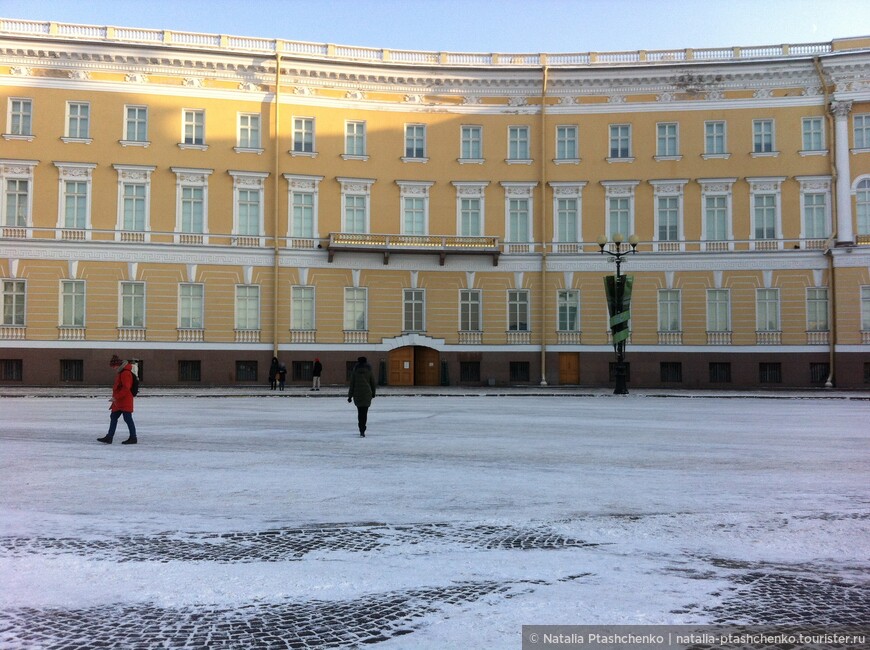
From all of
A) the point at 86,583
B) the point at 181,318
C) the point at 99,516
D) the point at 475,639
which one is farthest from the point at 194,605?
the point at 181,318

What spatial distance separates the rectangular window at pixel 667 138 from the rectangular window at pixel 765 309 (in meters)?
8.23

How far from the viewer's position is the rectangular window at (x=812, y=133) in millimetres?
38781

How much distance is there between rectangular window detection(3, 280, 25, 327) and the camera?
36.2 meters

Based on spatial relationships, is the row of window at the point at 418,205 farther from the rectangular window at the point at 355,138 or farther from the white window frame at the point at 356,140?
the rectangular window at the point at 355,138

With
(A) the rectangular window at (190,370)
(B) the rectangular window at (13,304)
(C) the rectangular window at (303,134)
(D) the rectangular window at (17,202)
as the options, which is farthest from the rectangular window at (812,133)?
(B) the rectangular window at (13,304)

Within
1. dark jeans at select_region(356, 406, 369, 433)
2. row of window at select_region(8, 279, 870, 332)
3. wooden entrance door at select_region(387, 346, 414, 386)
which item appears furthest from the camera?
wooden entrance door at select_region(387, 346, 414, 386)

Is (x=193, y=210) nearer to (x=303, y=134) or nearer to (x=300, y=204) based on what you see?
(x=300, y=204)

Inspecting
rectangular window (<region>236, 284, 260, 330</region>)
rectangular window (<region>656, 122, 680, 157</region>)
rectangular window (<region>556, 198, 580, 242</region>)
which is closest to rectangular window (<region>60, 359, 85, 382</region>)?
rectangular window (<region>236, 284, 260, 330</region>)

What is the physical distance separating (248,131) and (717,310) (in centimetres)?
2508

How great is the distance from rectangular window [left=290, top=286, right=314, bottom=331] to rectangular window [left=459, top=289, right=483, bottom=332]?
7590mm

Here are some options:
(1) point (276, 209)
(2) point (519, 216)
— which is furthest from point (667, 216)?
(1) point (276, 209)

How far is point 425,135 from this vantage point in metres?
40.3

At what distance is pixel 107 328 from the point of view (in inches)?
1459

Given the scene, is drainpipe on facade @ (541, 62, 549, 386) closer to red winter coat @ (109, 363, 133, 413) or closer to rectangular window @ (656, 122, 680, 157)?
rectangular window @ (656, 122, 680, 157)
